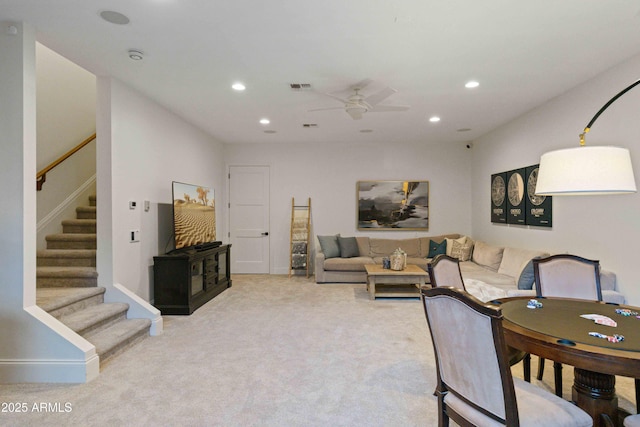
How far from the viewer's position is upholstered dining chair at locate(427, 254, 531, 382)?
244 cm

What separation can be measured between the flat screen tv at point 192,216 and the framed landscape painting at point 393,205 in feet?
10.0

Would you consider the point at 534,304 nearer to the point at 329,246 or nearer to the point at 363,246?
the point at 329,246

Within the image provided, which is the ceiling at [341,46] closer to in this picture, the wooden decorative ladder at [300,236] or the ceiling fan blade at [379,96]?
the ceiling fan blade at [379,96]

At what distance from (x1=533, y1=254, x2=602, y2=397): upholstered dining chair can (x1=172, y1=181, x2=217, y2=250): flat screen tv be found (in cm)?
395

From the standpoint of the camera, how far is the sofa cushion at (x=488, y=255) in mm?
5227

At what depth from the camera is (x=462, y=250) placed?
6.09 meters

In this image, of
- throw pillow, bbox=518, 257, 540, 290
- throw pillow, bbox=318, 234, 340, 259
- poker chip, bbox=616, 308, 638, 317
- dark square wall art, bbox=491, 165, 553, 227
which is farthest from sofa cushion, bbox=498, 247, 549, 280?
throw pillow, bbox=318, 234, 340, 259

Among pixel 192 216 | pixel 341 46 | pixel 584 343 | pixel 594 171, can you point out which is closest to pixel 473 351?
pixel 584 343

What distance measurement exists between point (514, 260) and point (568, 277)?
7.05ft

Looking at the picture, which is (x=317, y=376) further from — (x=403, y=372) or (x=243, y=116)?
(x=243, y=116)

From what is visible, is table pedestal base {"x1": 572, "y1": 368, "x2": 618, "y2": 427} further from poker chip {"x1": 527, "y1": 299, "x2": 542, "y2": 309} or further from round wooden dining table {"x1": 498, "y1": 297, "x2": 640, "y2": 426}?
poker chip {"x1": 527, "y1": 299, "x2": 542, "y2": 309}

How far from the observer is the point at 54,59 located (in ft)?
15.4

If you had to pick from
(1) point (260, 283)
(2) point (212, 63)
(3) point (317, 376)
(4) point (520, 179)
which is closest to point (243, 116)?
(2) point (212, 63)

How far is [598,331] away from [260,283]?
17.2ft
